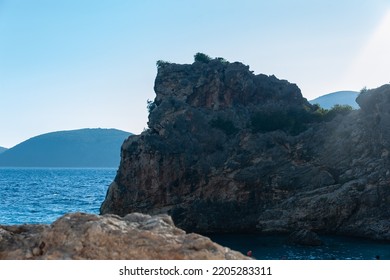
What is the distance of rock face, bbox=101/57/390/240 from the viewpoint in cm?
5778

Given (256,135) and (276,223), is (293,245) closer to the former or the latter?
(276,223)

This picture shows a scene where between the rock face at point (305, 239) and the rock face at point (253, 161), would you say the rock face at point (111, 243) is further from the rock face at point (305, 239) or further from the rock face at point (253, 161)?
the rock face at point (253, 161)

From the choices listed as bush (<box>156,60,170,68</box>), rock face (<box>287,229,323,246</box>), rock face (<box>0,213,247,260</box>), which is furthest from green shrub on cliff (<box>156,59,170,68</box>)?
rock face (<box>0,213,247,260</box>)

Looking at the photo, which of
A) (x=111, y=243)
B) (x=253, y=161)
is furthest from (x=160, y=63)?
(x=111, y=243)

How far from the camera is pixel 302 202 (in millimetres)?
59094

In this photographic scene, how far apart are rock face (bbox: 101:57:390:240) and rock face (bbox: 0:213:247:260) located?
4657 centimetres

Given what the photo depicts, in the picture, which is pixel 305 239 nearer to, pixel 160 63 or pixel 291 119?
pixel 291 119

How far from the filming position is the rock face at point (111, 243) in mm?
11094

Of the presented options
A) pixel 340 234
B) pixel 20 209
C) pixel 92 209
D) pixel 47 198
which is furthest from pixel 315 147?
pixel 47 198

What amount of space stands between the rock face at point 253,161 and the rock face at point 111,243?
46574 millimetres

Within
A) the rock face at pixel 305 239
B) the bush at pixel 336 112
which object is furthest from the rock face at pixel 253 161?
the rock face at pixel 305 239

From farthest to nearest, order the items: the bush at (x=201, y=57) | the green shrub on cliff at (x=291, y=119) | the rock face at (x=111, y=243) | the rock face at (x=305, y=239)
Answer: the bush at (x=201, y=57), the green shrub on cliff at (x=291, y=119), the rock face at (x=305, y=239), the rock face at (x=111, y=243)

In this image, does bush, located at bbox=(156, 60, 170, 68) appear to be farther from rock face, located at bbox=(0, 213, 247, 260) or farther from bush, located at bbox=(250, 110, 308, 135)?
rock face, located at bbox=(0, 213, 247, 260)

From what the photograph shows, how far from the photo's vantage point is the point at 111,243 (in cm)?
1138
